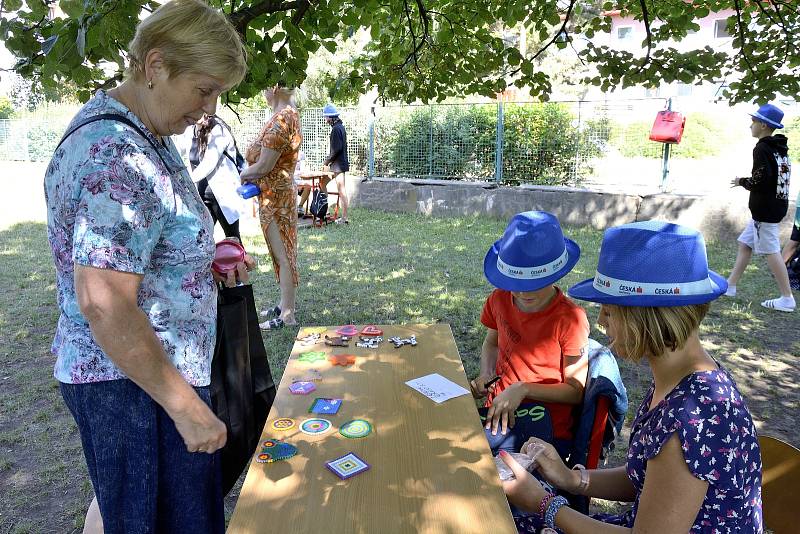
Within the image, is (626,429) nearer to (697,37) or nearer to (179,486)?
(179,486)

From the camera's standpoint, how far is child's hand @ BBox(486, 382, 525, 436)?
2375 millimetres

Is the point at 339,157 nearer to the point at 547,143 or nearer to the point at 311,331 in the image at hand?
the point at 547,143

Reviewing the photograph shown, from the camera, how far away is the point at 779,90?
4016 mm

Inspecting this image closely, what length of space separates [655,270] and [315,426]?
1.15 meters

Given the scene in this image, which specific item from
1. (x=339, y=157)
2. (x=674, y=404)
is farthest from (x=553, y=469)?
(x=339, y=157)

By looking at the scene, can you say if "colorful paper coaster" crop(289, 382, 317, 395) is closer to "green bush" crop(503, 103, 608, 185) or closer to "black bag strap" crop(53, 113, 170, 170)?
"black bag strap" crop(53, 113, 170, 170)

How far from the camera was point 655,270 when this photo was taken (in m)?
1.58

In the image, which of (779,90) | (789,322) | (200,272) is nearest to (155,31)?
(200,272)

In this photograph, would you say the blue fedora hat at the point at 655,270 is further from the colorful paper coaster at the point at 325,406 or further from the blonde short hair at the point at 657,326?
the colorful paper coaster at the point at 325,406

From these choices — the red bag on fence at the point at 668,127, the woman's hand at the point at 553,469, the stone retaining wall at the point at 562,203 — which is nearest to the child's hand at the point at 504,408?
the woman's hand at the point at 553,469

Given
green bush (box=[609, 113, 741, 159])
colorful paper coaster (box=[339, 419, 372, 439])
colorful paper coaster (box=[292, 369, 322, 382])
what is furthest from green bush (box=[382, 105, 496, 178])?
colorful paper coaster (box=[339, 419, 372, 439])

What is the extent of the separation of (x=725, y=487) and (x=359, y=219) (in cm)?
959

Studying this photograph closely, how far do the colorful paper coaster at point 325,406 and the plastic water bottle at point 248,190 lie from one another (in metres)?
2.96

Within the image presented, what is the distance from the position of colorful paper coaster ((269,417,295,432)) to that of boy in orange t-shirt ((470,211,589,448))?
80 cm
